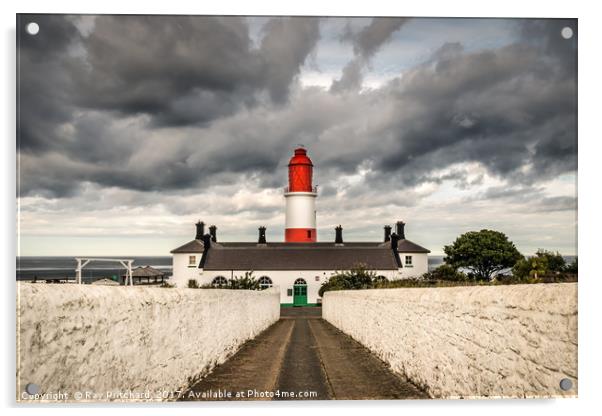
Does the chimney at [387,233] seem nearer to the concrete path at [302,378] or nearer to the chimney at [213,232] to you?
the chimney at [213,232]

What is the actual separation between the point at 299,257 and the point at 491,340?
122 feet

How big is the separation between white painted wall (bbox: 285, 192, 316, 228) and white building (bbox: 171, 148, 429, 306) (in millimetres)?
216

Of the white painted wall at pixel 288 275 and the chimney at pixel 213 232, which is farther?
the chimney at pixel 213 232

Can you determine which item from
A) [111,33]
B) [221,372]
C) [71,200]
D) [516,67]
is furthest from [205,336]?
[516,67]

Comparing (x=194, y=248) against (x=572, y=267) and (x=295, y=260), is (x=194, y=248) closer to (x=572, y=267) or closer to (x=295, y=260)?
(x=295, y=260)

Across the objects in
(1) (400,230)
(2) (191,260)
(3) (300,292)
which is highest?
(1) (400,230)

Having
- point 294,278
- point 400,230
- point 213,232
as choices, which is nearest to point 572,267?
point 294,278

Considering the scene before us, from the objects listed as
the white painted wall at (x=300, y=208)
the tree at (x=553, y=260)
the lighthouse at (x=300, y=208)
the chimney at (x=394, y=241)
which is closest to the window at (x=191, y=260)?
the lighthouse at (x=300, y=208)

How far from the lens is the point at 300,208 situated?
37.0 m

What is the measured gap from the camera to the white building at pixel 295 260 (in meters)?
41.0

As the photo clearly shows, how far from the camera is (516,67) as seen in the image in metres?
6.92

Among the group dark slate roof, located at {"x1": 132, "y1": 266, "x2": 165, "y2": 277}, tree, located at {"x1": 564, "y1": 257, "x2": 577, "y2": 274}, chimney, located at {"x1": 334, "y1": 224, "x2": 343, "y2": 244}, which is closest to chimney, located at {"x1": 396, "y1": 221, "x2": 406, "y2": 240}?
chimney, located at {"x1": 334, "y1": 224, "x2": 343, "y2": 244}

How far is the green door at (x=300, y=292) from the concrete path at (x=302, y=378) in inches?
1204

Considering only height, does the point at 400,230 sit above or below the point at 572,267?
below
